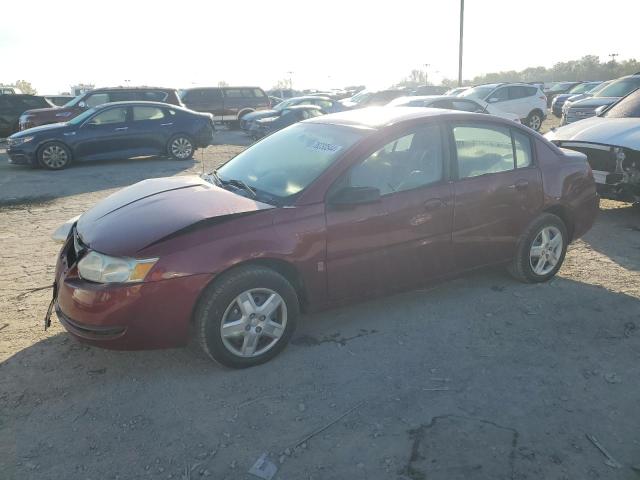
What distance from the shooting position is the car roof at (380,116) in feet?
13.3

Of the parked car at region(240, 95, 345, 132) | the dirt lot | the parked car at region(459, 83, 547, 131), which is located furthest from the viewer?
the parked car at region(240, 95, 345, 132)

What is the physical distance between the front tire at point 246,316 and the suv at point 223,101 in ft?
62.1

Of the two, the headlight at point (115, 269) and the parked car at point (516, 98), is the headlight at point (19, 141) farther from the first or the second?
the parked car at point (516, 98)

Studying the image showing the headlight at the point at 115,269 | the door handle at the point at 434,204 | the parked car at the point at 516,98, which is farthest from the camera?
the parked car at the point at 516,98

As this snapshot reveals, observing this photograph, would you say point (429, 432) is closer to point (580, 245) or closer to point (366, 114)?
point (366, 114)

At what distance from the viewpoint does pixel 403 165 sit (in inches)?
158

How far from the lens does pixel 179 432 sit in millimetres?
2844

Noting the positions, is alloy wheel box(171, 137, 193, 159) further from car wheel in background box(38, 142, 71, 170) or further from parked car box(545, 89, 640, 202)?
parked car box(545, 89, 640, 202)

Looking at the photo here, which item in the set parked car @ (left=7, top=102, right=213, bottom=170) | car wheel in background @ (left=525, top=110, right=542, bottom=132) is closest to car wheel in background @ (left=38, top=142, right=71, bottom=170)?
parked car @ (left=7, top=102, right=213, bottom=170)

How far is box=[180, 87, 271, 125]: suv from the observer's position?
71.3ft

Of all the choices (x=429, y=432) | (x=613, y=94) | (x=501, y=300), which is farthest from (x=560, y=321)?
(x=613, y=94)

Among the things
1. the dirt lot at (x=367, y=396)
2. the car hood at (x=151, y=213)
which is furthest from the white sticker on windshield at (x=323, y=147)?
the dirt lot at (x=367, y=396)

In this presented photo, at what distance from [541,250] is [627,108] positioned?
4254 millimetres

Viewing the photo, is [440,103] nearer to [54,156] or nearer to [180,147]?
[180,147]
